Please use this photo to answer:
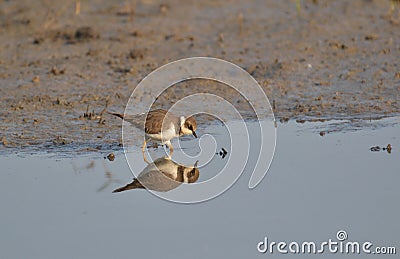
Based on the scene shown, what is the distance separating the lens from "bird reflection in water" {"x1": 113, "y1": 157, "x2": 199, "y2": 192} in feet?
24.1

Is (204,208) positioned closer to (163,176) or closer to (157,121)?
(163,176)

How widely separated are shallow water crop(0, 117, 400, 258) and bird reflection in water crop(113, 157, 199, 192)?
0.10m

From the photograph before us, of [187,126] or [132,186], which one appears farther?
[187,126]

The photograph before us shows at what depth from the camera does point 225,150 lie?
8320 millimetres

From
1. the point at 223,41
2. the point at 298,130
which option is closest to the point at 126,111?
the point at 298,130

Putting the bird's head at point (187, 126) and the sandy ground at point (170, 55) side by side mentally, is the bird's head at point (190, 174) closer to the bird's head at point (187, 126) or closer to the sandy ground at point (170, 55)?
the bird's head at point (187, 126)

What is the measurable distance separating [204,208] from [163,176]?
96 cm

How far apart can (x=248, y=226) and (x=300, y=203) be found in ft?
2.12

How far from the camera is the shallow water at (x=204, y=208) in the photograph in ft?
19.8

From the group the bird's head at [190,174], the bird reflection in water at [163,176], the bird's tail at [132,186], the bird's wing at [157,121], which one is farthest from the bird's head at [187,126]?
the bird's tail at [132,186]

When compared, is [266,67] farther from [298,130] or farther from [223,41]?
[298,130]

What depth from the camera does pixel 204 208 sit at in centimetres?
679

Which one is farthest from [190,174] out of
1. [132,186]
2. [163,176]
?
[132,186]

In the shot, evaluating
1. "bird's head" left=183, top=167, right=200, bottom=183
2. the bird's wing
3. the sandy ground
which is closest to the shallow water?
"bird's head" left=183, top=167, right=200, bottom=183
